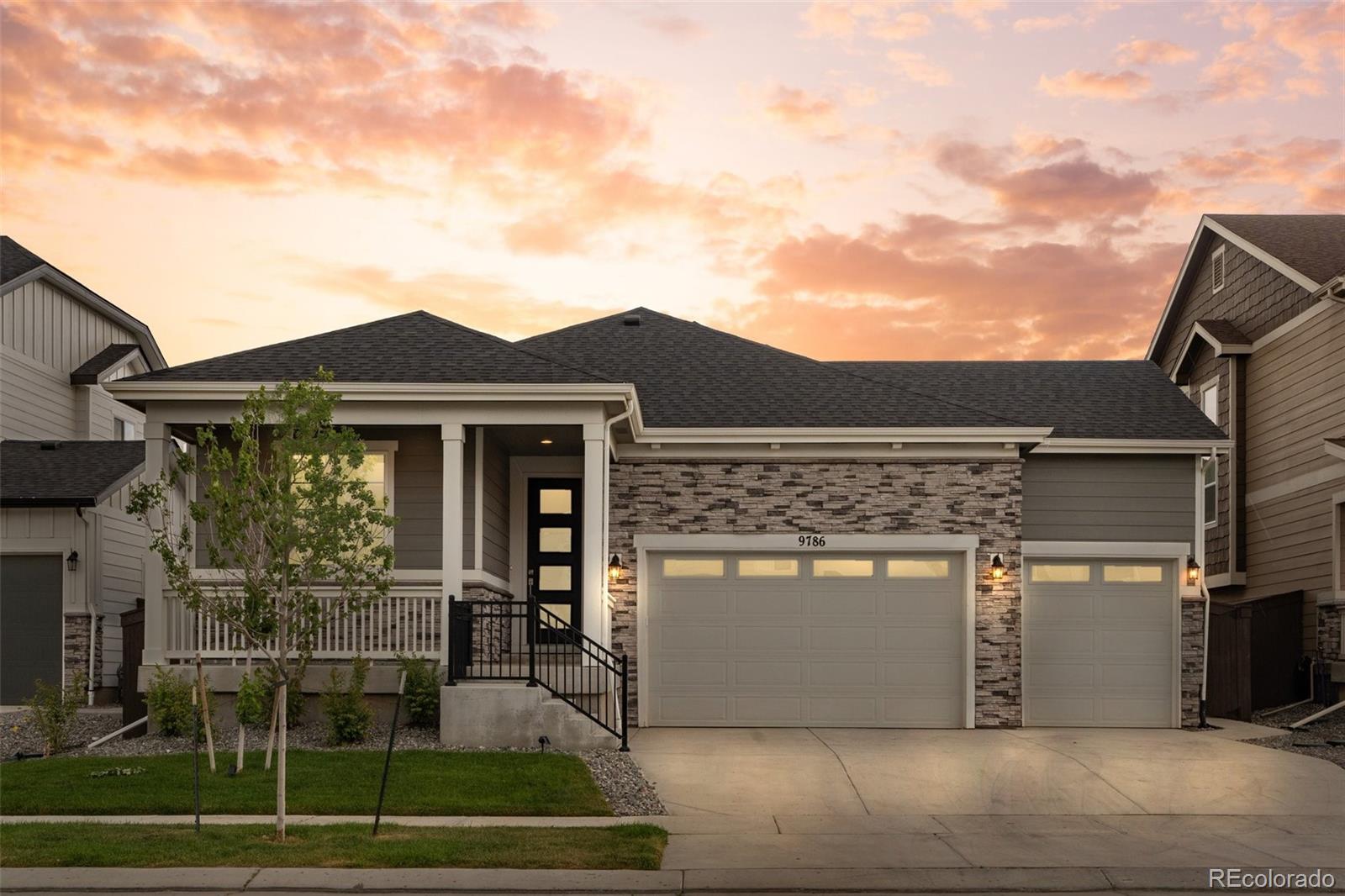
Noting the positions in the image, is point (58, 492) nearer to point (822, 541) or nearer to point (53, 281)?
point (53, 281)

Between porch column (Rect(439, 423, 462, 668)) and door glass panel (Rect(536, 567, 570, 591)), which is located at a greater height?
porch column (Rect(439, 423, 462, 668))

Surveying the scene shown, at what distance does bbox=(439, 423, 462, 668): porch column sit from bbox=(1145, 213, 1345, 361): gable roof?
12.6m

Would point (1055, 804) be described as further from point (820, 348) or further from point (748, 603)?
point (820, 348)

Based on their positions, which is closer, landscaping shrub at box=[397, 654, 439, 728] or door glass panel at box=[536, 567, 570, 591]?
landscaping shrub at box=[397, 654, 439, 728]

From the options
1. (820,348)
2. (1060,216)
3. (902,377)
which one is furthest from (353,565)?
(820,348)

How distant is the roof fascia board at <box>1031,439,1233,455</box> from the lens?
1788 cm

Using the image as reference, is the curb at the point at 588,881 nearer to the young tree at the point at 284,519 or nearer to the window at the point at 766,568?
the young tree at the point at 284,519

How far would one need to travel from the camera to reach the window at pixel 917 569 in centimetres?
1733

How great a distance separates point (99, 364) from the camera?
78.4ft

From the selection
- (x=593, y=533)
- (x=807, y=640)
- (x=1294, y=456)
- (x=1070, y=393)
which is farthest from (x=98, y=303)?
(x=1294, y=456)

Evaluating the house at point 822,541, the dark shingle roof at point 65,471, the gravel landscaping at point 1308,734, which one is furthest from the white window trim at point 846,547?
the dark shingle roof at point 65,471

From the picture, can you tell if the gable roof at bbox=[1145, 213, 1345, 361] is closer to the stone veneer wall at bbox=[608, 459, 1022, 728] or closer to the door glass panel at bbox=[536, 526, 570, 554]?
the stone veneer wall at bbox=[608, 459, 1022, 728]

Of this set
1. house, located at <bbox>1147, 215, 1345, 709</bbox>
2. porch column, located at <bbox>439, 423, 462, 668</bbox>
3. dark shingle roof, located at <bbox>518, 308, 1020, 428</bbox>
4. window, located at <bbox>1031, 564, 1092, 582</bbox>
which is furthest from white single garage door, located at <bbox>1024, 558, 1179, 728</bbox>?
porch column, located at <bbox>439, 423, 462, 668</bbox>

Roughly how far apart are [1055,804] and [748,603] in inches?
239
